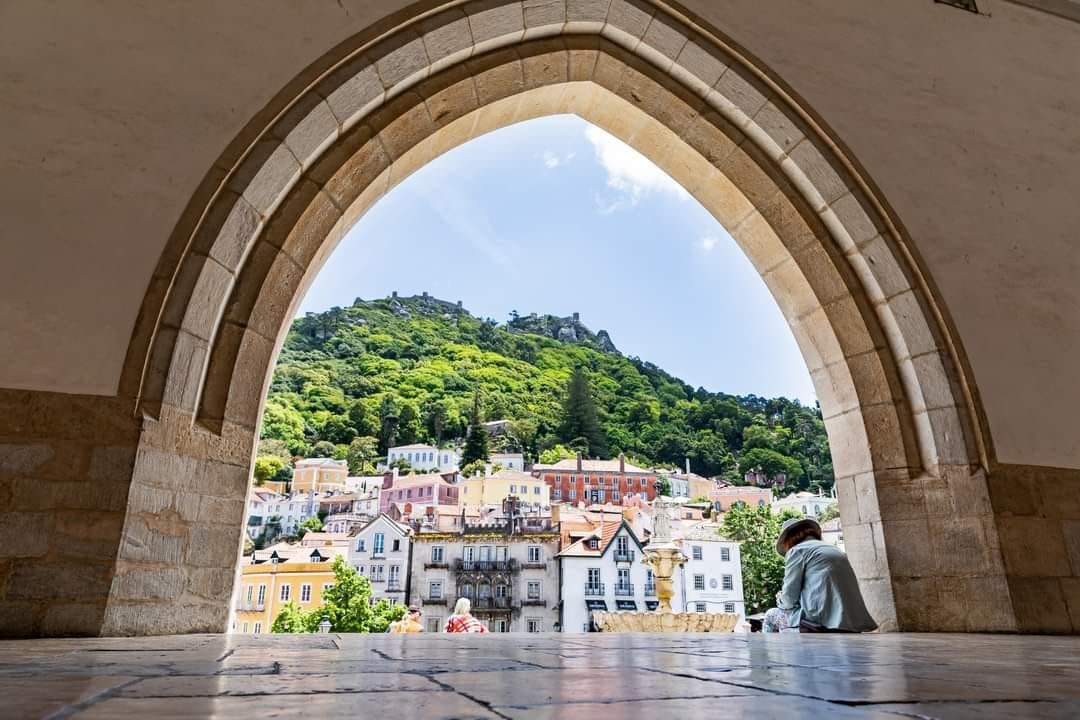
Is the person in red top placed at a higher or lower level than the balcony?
lower

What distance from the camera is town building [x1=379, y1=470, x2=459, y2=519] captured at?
35250mm

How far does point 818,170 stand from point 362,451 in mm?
34922

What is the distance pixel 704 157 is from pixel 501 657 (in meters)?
3.23

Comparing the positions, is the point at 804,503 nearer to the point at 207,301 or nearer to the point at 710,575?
the point at 710,575

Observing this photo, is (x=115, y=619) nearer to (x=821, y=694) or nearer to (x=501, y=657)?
(x=501, y=657)

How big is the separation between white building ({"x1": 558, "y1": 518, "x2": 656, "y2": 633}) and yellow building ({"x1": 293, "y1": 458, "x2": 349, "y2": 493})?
17.5m

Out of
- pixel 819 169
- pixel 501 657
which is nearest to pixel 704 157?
pixel 819 169

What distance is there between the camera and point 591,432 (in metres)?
38.7

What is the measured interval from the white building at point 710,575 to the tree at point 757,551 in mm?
416

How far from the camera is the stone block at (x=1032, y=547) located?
320cm

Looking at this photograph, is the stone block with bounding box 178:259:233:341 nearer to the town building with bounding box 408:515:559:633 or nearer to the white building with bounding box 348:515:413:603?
the town building with bounding box 408:515:559:633

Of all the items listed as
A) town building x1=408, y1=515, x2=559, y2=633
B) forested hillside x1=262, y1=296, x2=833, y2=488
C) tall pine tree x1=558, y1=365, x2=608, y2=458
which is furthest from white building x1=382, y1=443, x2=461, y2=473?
town building x1=408, y1=515, x2=559, y2=633

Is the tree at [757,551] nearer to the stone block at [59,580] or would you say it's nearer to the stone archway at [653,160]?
the stone archway at [653,160]

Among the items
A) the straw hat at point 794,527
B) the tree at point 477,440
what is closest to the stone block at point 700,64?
the straw hat at point 794,527
